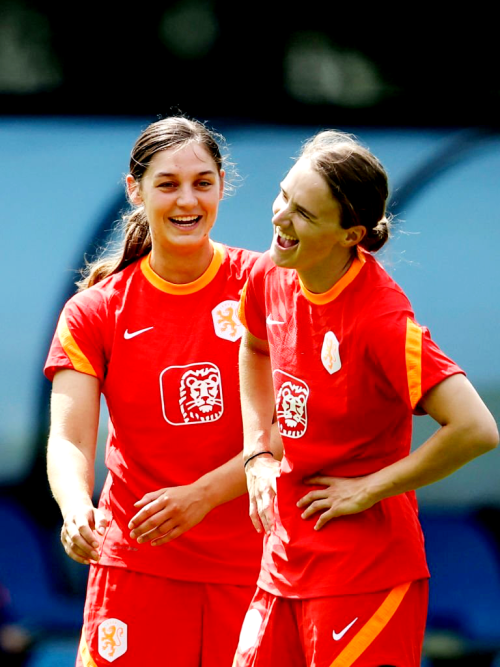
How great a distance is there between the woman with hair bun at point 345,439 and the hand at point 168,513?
20cm

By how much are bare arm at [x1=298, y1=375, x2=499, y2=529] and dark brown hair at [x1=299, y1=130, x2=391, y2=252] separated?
14.3 inches

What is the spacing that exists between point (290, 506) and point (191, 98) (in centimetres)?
194

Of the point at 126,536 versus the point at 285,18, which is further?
the point at 285,18

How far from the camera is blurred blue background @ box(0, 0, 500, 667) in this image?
3.72 metres

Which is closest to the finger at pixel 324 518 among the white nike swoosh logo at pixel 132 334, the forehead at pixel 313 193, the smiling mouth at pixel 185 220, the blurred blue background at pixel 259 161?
the forehead at pixel 313 193

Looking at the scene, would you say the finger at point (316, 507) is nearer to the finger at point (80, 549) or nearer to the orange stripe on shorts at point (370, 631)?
the orange stripe on shorts at point (370, 631)

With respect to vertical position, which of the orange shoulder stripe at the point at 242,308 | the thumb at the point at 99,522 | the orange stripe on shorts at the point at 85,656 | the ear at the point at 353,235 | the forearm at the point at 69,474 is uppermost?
the ear at the point at 353,235

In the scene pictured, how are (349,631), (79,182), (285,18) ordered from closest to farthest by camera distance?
(349,631), (285,18), (79,182)

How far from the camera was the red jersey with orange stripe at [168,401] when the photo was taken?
257cm

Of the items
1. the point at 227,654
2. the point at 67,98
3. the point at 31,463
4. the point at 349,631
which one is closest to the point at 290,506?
the point at 349,631

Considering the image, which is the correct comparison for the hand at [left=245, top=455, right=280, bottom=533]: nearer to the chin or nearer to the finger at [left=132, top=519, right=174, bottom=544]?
the finger at [left=132, top=519, right=174, bottom=544]

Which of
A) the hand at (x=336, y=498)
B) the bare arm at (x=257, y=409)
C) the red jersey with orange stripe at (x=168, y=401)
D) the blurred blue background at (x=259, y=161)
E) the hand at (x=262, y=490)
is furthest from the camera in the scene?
the blurred blue background at (x=259, y=161)

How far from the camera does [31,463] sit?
3.96 m

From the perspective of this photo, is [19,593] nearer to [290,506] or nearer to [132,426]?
[132,426]
